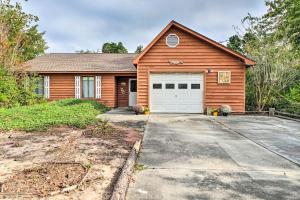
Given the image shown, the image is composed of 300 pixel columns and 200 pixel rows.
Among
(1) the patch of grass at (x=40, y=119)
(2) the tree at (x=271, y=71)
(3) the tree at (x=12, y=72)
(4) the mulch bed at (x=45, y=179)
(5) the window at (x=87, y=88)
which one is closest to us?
(4) the mulch bed at (x=45, y=179)

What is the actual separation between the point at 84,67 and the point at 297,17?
1537 centimetres

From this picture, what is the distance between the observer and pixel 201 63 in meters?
15.1

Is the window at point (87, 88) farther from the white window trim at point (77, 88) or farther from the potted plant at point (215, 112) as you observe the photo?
the potted plant at point (215, 112)

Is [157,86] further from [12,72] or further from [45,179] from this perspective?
[45,179]

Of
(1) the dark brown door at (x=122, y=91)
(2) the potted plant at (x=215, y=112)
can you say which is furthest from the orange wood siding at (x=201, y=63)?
(1) the dark brown door at (x=122, y=91)

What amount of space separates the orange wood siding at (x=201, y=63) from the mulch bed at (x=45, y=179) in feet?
36.1

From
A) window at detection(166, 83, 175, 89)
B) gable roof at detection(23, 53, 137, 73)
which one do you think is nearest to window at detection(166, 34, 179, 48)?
window at detection(166, 83, 175, 89)

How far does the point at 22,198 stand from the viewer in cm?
334

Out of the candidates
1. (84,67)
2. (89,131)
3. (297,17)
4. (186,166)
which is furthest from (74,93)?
(297,17)

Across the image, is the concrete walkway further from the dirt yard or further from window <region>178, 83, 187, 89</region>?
window <region>178, 83, 187, 89</region>

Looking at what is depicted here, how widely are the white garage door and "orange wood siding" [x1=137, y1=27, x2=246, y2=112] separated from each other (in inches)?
14.8

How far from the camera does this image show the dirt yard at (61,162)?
3.62 meters

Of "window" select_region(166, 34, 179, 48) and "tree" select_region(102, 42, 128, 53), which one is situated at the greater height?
"tree" select_region(102, 42, 128, 53)

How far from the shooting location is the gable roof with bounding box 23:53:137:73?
58.4 feet
